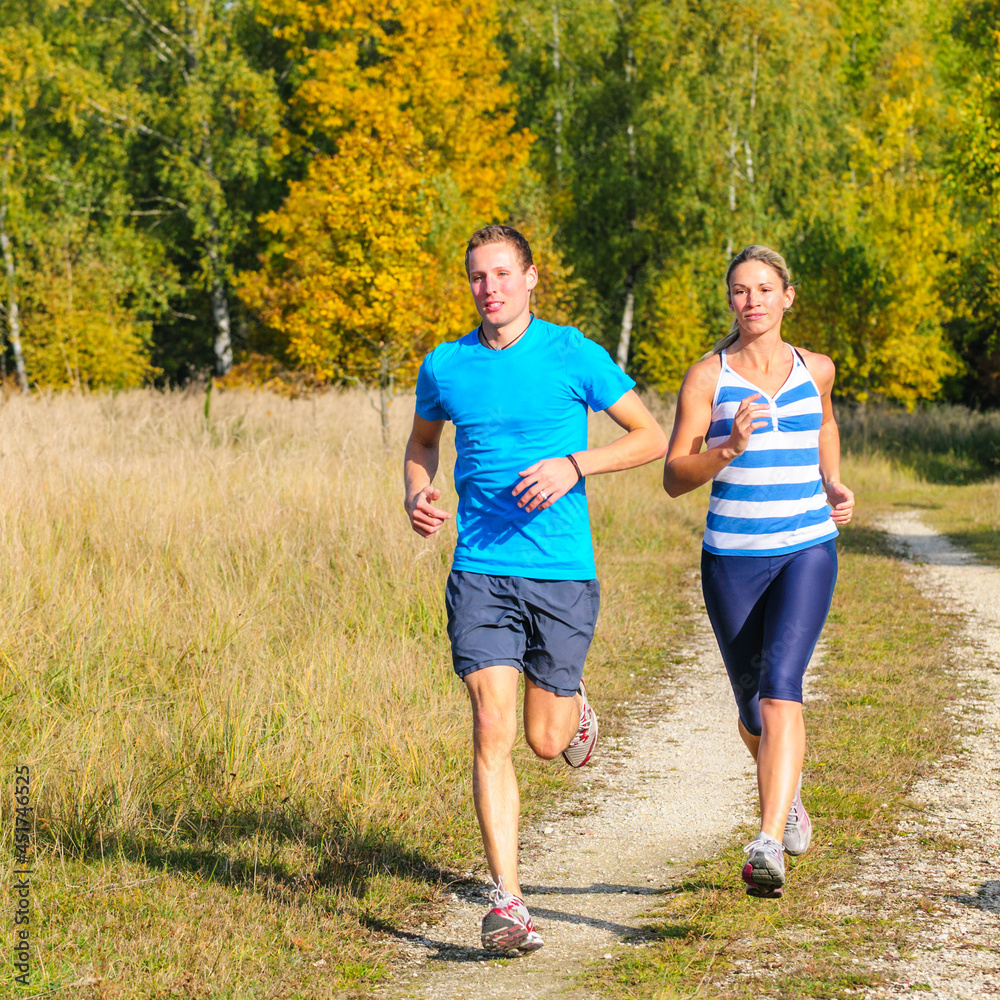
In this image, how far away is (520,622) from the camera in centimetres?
379

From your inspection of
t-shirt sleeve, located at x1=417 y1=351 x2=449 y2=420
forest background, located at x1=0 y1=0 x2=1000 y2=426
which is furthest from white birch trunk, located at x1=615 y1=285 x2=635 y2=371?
t-shirt sleeve, located at x1=417 y1=351 x2=449 y2=420

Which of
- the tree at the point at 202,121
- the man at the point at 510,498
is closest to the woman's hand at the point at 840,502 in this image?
the man at the point at 510,498

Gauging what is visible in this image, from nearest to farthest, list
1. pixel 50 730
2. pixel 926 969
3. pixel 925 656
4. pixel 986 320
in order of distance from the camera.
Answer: pixel 926 969 < pixel 50 730 < pixel 925 656 < pixel 986 320

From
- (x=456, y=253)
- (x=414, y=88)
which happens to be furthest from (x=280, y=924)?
(x=414, y=88)

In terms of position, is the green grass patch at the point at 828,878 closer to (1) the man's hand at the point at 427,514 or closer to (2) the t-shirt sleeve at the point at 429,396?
(1) the man's hand at the point at 427,514

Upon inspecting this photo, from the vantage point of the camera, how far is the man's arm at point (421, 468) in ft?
12.2

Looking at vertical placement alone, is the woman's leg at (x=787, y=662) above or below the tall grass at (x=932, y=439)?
above

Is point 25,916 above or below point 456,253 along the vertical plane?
below

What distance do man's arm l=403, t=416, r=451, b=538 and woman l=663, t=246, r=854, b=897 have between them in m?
0.83

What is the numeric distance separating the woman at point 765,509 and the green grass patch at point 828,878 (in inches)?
11.7

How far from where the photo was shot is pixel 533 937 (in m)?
3.54

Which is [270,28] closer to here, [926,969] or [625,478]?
[625,478]

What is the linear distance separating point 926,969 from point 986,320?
2210cm

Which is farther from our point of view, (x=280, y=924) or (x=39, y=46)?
(x=39, y=46)
